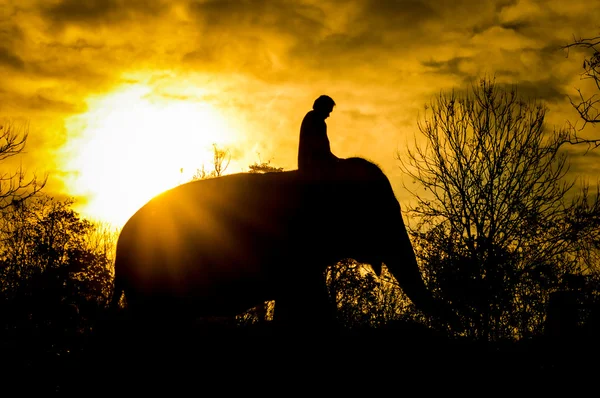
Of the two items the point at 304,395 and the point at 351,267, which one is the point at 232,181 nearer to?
the point at 304,395

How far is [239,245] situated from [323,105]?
2654 mm

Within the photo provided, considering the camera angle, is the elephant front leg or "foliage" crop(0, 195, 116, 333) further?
"foliage" crop(0, 195, 116, 333)

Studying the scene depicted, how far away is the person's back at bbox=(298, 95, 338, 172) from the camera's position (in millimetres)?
6371

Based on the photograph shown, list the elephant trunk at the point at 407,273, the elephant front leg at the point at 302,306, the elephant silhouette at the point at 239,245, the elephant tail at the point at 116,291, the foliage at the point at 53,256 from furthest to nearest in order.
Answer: the foliage at the point at 53,256, the elephant trunk at the point at 407,273, the elephant front leg at the point at 302,306, the elephant tail at the point at 116,291, the elephant silhouette at the point at 239,245

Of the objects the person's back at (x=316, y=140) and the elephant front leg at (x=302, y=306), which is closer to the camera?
the elephant front leg at (x=302, y=306)

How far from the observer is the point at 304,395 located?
4.05 metres

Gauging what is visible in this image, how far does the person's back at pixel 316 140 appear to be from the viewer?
637 centimetres

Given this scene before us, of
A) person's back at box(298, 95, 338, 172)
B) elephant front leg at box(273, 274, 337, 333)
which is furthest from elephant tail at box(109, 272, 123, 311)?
person's back at box(298, 95, 338, 172)

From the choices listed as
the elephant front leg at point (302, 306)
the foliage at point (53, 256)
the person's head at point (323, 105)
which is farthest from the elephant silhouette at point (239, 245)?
the foliage at point (53, 256)

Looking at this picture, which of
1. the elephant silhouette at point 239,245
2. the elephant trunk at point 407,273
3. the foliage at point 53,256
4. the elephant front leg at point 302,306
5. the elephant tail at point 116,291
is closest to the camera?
the elephant silhouette at point 239,245

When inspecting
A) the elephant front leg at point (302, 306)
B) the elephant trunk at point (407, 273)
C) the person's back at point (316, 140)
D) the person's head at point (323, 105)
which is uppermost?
the person's head at point (323, 105)

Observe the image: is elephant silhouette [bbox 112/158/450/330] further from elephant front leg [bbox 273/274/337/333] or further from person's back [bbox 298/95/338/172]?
person's back [bbox 298/95/338/172]

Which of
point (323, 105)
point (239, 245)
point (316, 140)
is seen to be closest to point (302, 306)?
point (239, 245)

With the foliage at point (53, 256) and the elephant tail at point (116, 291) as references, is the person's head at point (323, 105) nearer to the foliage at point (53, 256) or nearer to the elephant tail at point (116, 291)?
the elephant tail at point (116, 291)
